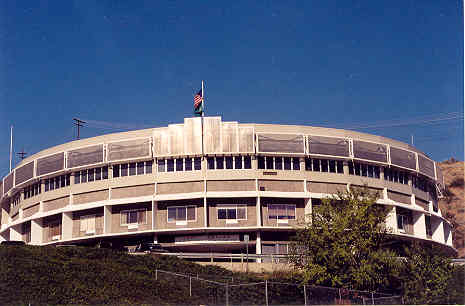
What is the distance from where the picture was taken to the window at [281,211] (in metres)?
78.4

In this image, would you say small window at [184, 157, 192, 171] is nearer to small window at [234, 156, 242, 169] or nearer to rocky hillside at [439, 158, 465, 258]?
small window at [234, 156, 242, 169]

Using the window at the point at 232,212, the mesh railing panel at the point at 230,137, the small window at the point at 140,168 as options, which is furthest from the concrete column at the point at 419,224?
the small window at the point at 140,168

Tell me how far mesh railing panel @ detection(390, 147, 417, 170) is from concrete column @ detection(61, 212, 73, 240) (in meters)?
38.5

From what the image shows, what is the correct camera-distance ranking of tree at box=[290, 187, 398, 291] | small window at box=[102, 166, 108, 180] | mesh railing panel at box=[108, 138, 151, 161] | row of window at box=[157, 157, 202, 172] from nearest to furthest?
1. tree at box=[290, 187, 398, 291]
2. row of window at box=[157, 157, 202, 172]
3. mesh railing panel at box=[108, 138, 151, 161]
4. small window at box=[102, 166, 108, 180]

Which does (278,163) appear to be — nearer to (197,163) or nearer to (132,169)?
(197,163)

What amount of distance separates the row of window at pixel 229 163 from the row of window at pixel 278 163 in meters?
1.39

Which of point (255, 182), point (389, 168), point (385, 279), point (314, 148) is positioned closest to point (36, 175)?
point (255, 182)

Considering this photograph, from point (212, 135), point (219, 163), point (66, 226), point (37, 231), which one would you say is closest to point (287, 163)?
point (219, 163)

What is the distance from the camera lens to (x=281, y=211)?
78688 mm

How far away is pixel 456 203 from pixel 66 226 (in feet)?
335

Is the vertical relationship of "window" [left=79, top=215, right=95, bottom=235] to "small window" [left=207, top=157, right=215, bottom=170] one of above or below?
below

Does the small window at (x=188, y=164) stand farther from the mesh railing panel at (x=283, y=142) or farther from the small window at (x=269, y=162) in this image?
the small window at (x=269, y=162)

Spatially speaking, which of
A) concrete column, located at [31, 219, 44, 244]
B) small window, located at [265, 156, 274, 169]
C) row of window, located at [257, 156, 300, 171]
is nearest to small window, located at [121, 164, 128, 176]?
concrete column, located at [31, 219, 44, 244]

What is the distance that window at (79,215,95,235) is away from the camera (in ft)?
267
